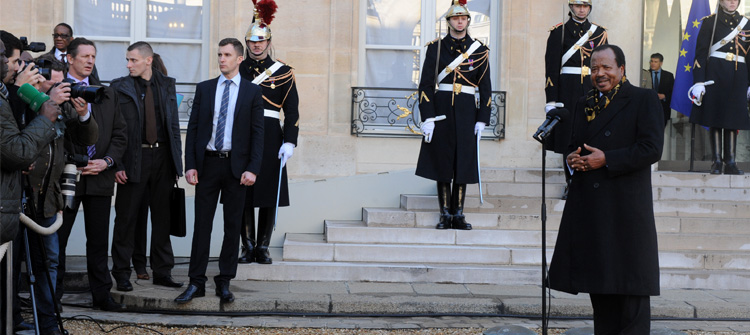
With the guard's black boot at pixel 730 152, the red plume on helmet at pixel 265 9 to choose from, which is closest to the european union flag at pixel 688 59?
the guard's black boot at pixel 730 152

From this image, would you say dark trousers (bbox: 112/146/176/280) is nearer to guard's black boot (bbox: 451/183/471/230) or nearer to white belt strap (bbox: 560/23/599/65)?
guard's black boot (bbox: 451/183/471/230)

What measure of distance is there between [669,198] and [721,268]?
1.36 metres

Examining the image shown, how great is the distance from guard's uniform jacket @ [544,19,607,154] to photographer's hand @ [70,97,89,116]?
4830 millimetres

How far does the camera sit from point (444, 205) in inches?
346

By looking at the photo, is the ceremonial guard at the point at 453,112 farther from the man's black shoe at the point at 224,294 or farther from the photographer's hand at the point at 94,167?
the photographer's hand at the point at 94,167

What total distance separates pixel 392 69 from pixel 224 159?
4.71 meters

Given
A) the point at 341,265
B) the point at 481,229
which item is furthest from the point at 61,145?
the point at 481,229

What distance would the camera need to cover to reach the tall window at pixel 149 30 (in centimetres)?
1106

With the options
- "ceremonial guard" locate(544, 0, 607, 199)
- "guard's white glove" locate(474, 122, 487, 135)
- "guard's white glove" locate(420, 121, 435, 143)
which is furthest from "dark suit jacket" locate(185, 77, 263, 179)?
"ceremonial guard" locate(544, 0, 607, 199)

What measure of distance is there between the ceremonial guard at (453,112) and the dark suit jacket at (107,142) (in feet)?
9.48

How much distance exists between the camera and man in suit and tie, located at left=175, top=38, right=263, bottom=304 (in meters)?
6.90

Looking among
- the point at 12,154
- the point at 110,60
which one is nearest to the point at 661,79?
the point at 110,60

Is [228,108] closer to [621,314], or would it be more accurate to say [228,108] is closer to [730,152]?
[621,314]

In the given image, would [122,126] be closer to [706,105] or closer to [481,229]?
[481,229]
